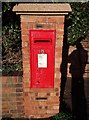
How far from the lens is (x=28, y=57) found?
6.03 metres

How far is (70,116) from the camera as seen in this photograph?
6.41 m

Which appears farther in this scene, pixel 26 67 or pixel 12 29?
pixel 12 29

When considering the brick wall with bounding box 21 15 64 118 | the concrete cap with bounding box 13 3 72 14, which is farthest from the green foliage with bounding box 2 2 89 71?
the concrete cap with bounding box 13 3 72 14

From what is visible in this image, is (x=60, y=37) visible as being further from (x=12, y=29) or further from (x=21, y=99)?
(x=12, y=29)

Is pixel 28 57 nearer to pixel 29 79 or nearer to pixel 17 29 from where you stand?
pixel 29 79

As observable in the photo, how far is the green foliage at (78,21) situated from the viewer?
8281mm

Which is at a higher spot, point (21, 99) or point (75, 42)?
point (75, 42)

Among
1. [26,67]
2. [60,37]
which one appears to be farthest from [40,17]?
[26,67]

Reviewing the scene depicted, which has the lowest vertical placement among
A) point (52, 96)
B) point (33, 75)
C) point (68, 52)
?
point (52, 96)

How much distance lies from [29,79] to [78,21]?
2.83m

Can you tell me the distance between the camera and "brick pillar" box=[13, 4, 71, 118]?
573cm

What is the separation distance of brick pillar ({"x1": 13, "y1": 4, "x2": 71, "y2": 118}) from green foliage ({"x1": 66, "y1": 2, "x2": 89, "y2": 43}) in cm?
250

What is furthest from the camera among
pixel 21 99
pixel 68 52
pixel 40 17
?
pixel 68 52

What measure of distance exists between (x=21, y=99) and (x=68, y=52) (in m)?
2.67
